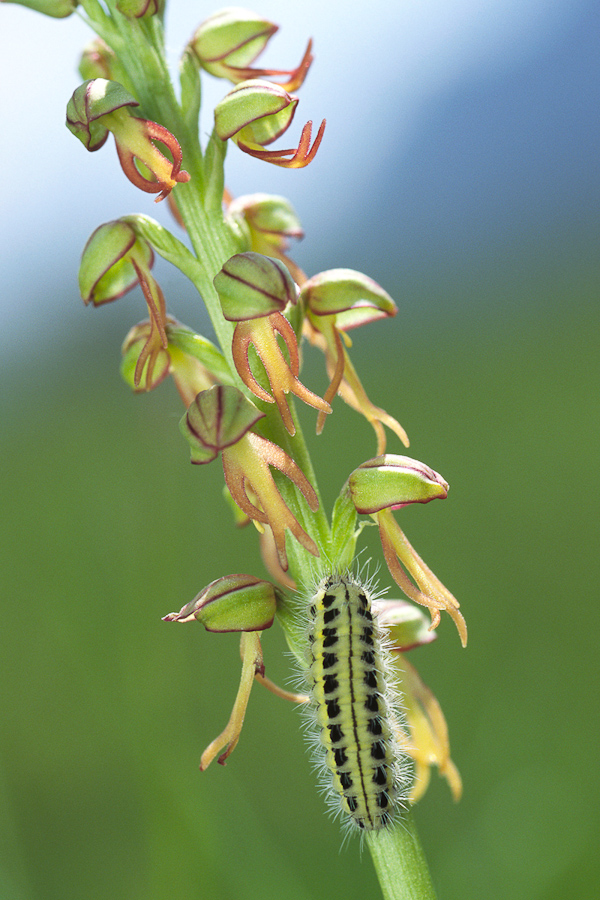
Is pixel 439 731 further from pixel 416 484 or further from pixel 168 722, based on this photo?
pixel 168 722

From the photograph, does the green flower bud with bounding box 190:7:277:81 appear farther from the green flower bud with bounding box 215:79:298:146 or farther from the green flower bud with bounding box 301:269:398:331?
the green flower bud with bounding box 301:269:398:331

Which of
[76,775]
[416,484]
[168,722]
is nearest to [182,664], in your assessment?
[168,722]

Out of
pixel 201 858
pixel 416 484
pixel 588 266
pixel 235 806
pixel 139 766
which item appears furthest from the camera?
pixel 588 266

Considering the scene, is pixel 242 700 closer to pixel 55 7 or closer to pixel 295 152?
pixel 295 152

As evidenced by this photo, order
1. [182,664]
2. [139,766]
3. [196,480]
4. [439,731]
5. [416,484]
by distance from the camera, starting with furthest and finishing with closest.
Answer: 1. [196,480]
2. [182,664]
3. [139,766]
4. [439,731]
5. [416,484]

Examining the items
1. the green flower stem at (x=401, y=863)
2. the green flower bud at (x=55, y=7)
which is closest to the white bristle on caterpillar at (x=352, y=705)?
the green flower stem at (x=401, y=863)

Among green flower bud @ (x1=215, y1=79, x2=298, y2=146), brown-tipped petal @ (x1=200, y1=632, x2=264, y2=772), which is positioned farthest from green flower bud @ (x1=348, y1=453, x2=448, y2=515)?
green flower bud @ (x1=215, y1=79, x2=298, y2=146)
